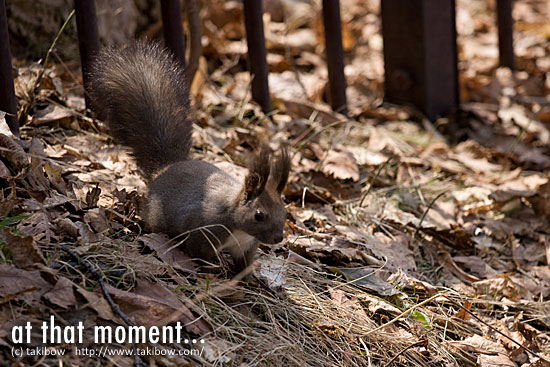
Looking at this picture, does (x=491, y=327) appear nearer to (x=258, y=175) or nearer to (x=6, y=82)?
(x=258, y=175)

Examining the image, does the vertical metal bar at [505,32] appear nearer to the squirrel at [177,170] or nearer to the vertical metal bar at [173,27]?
the vertical metal bar at [173,27]

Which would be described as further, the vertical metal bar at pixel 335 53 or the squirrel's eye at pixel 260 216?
the vertical metal bar at pixel 335 53

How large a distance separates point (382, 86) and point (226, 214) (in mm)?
2959

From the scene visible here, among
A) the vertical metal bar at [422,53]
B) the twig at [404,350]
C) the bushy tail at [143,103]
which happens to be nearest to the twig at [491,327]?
the twig at [404,350]

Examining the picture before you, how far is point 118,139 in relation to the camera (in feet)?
9.58

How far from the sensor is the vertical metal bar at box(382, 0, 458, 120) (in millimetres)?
4438

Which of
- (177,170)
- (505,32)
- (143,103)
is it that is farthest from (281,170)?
(505,32)

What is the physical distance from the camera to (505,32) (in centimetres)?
489

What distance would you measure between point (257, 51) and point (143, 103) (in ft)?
3.51

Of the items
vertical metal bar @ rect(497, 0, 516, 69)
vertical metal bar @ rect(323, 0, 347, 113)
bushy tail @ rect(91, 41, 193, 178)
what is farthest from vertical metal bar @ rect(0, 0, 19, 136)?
vertical metal bar @ rect(497, 0, 516, 69)

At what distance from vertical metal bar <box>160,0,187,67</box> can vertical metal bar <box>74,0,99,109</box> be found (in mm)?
375

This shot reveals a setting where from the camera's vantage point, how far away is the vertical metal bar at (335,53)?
4.00 meters

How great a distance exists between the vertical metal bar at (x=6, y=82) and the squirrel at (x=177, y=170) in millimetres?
335

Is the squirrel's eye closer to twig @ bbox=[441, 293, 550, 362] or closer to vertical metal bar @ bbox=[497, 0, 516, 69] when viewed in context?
twig @ bbox=[441, 293, 550, 362]
